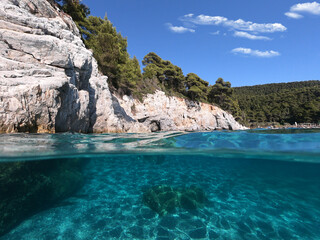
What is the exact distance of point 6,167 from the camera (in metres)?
8.16

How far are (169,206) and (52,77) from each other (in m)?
8.92

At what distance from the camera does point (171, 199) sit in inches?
287

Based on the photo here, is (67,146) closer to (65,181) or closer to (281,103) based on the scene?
A: (65,181)

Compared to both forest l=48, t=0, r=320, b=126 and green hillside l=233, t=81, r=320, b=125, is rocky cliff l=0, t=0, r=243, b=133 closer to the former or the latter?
forest l=48, t=0, r=320, b=126

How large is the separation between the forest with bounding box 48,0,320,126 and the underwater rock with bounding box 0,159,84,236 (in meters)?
15.3

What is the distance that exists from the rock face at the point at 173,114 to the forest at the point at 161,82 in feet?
6.43

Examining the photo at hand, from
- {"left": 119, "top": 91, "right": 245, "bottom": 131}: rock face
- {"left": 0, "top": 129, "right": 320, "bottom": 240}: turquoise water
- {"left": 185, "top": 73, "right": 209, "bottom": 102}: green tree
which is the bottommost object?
{"left": 0, "top": 129, "right": 320, "bottom": 240}: turquoise water

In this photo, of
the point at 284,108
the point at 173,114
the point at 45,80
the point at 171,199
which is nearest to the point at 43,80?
the point at 45,80

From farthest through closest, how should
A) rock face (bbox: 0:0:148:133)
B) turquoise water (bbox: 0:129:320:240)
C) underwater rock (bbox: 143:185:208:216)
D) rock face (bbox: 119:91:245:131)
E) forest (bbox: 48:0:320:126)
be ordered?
rock face (bbox: 119:91:245:131) → forest (bbox: 48:0:320:126) → rock face (bbox: 0:0:148:133) → underwater rock (bbox: 143:185:208:216) → turquoise water (bbox: 0:129:320:240)

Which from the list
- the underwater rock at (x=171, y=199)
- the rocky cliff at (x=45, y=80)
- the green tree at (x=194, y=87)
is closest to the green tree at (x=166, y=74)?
the green tree at (x=194, y=87)

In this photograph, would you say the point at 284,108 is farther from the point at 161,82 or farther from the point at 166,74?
the point at 161,82

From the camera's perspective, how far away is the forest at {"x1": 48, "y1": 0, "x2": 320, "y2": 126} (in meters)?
22.0

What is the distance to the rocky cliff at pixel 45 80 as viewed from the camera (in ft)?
24.8

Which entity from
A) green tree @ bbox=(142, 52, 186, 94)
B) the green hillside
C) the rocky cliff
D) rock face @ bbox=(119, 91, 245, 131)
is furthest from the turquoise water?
the green hillside
